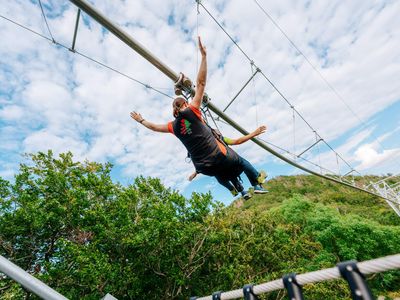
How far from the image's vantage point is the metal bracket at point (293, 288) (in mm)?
1269

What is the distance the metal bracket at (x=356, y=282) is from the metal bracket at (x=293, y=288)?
0.25 m

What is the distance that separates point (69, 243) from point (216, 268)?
7.63 meters

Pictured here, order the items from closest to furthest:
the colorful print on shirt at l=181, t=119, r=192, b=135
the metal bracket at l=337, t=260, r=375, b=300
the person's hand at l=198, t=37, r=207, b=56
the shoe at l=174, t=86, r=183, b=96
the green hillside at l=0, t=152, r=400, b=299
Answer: the metal bracket at l=337, t=260, r=375, b=300 < the person's hand at l=198, t=37, r=207, b=56 < the colorful print on shirt at l=181, t=119, r=192, b=135 < the shoe at l=174, t=86, r=183, b=96 < the green hillside at l=0, t=152, r=400, b=299

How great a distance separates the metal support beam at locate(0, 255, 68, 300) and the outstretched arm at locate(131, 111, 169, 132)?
2854 mm

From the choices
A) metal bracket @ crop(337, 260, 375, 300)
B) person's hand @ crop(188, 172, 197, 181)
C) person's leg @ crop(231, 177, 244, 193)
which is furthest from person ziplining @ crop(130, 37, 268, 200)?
metal bracket @ crop(337, 260, 375, 300)

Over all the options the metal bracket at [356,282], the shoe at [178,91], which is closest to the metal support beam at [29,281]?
the metal bracket at [356,282]

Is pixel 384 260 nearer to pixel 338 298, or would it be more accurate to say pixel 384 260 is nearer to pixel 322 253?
pixel 338 298

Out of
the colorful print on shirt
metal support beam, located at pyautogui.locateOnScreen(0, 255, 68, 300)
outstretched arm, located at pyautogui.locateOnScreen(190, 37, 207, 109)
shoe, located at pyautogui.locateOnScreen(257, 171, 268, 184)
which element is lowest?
metal support beam, located at pyautogui.locateOnScreen(0, 255, 68, 300)

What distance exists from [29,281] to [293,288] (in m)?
1.20

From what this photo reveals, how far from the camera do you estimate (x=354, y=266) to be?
43.6 inches

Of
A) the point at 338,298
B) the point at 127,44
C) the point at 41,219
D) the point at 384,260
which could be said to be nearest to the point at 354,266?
the point at 384,260

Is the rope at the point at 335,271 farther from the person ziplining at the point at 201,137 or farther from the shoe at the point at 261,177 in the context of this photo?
the shoe at the point at 261,177

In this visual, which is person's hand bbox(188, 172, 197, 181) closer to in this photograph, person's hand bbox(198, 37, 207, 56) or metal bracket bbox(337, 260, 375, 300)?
person's hand bbox(198, 37, 207, 56)

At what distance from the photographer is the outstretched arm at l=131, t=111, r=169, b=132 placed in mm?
3812
